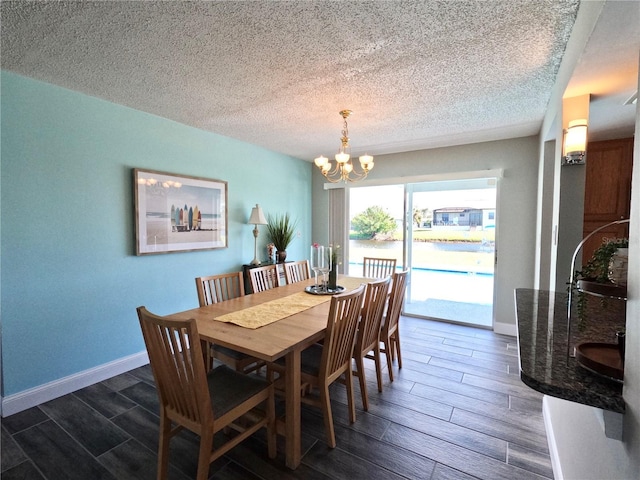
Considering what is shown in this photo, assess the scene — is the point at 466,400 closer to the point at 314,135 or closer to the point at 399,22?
the point at 399,22

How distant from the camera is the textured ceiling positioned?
1.52 metres

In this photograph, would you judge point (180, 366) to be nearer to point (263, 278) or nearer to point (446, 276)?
point (263, 278)

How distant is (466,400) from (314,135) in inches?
122

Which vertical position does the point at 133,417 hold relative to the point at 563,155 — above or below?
below

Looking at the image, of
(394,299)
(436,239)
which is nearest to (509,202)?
(436,239)

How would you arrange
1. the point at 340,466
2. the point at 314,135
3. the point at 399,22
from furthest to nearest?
the point at 314,135 → the point at 340,466 → the point at 399,22

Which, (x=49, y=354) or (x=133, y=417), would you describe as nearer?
(x=133, y=417)

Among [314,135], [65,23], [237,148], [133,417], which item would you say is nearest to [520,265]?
[314,135]

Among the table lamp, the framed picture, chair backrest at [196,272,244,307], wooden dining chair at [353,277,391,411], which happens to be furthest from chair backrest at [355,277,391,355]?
the framed picture

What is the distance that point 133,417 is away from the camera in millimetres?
2129

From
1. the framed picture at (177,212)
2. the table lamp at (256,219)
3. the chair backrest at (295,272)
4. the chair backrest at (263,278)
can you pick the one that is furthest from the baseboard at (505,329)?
the framed picture at (177,212)

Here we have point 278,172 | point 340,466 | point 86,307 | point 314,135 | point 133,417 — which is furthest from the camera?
point 278,172

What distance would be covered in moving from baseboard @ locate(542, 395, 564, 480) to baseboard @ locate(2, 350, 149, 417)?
333cm

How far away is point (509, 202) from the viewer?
370 centimetres
